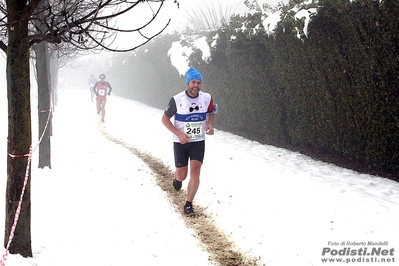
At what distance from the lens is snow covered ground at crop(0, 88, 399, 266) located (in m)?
3.88

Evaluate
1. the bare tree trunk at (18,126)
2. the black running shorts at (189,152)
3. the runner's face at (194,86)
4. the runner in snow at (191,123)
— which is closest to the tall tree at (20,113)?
the bare tree trunk at (18,126)

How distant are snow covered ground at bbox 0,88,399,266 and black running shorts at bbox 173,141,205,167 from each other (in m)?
0.76

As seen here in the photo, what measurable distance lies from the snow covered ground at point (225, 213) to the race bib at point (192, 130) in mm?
1146

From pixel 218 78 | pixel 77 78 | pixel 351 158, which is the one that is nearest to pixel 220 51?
pixel 218 78

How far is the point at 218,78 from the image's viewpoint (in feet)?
42.0

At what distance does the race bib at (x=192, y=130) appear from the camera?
522cm

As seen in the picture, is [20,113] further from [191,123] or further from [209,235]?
[209,235]

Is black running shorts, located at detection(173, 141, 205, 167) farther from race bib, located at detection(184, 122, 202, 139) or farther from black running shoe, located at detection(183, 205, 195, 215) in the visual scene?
black running shoe, located at detection(183, 205, 195, 215)

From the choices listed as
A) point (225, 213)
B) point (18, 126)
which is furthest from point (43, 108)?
point (225, 213)

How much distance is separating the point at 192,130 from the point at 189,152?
344 mm

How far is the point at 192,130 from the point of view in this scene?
5.22m

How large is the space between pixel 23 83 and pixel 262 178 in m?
4.25

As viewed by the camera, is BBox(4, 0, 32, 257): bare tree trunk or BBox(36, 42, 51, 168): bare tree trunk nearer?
BBox(4, 0, 32, 257): bare tree trunk

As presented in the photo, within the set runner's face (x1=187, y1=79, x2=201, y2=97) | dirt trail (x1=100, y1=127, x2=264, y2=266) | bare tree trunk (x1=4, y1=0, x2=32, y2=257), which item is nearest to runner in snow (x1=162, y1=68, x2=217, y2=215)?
runner's face (x1=187, y1=79, x2=201, y2=97)
